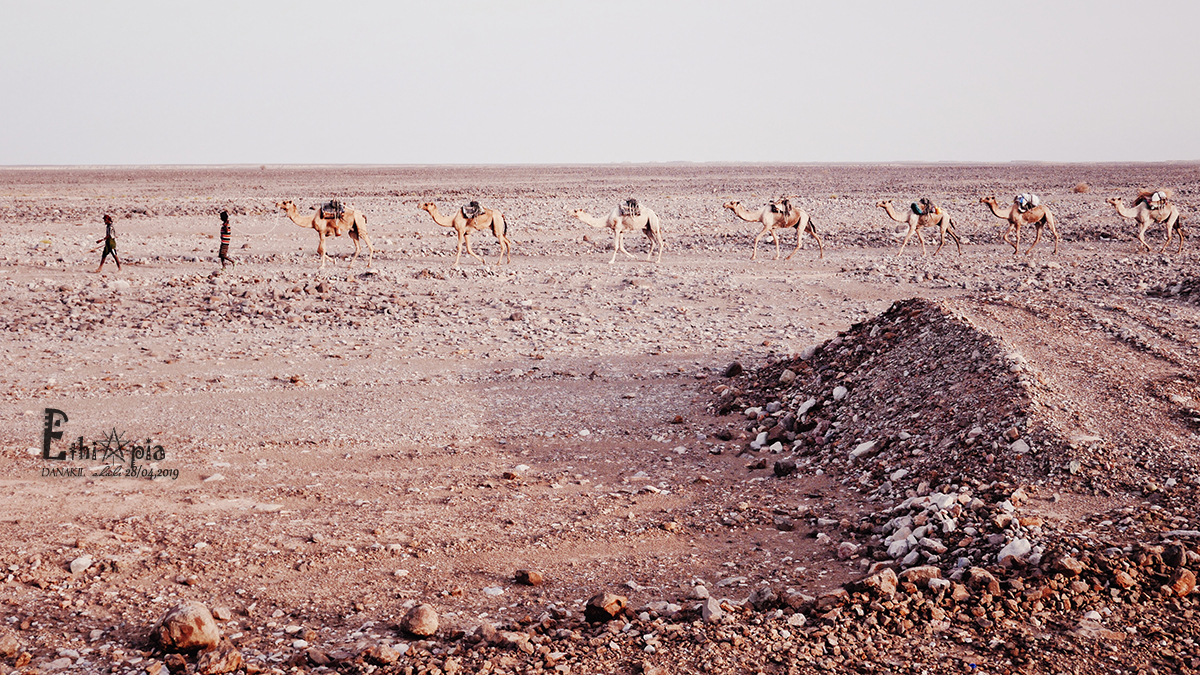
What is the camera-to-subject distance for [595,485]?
7.97m

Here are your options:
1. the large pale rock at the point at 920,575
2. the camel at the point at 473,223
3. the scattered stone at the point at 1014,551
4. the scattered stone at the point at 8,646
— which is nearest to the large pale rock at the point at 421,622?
the scattered stone at the point at 8,646

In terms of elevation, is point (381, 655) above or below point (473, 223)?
below

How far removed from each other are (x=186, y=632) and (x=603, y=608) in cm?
218

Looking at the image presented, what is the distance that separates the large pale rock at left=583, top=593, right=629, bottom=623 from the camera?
5176mm

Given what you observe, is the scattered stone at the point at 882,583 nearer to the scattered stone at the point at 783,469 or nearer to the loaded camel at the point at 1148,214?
the scattered stone at the point at 783,469

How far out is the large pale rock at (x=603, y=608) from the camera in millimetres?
5176

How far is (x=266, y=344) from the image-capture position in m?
13.4

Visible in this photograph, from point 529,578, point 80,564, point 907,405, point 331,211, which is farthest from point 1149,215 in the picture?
point 80,564

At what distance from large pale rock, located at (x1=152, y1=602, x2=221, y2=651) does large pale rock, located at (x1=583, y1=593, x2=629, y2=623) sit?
1.98 m

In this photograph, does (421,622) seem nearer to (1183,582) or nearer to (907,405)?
(1183,582)

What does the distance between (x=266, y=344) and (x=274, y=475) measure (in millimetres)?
5721

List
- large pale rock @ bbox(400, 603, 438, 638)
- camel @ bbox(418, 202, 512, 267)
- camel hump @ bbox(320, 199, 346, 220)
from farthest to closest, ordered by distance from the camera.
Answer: camel @ bbox(418, 202, 512, 267) → camel hump @ bbox(320, 199, 346, 220) → large pale rock @ bbox(400, 603, 438, 638)

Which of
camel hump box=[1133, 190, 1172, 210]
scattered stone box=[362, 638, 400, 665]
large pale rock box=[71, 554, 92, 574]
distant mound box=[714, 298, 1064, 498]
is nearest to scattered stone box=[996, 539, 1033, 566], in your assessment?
distant mound box=[714, 298, 1064, 498]

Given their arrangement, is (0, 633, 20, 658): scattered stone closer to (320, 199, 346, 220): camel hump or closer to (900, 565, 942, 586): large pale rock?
(900, 565, 942, 586): large pale rock
